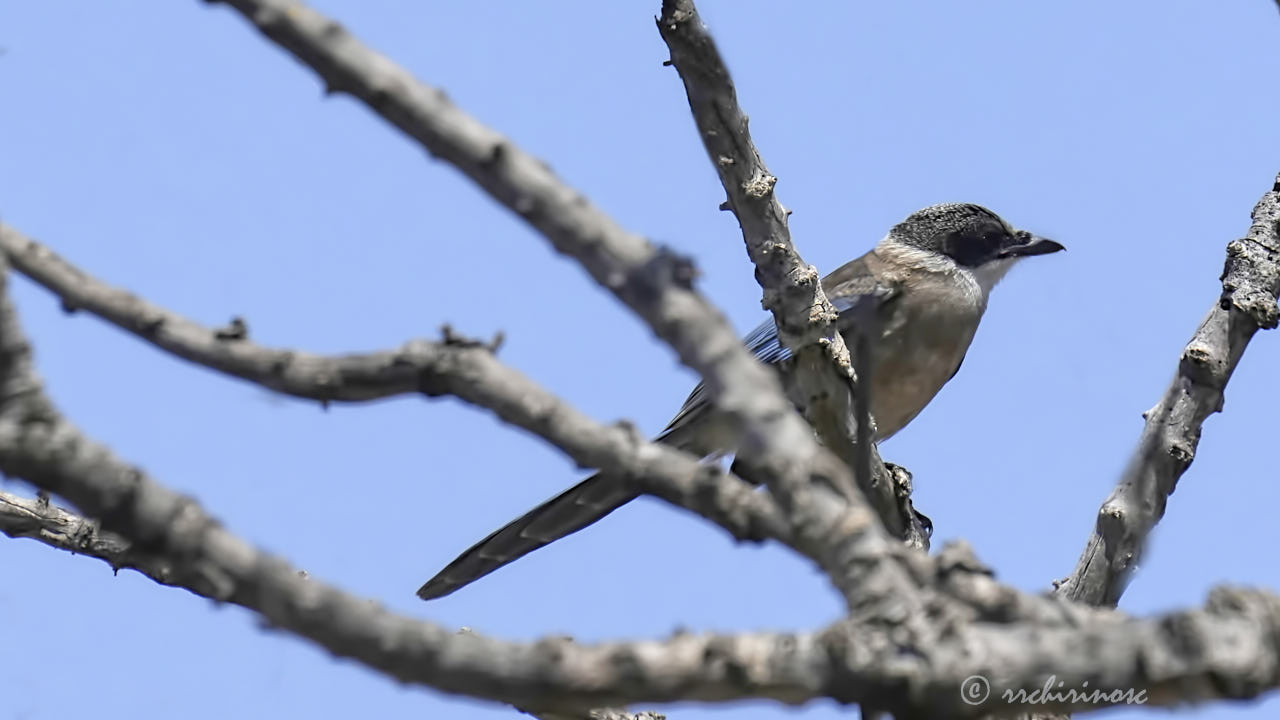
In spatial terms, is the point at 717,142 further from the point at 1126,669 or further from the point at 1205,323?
the point at 1126,669

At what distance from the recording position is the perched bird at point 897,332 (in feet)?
20.1

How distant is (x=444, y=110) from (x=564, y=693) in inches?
42.1

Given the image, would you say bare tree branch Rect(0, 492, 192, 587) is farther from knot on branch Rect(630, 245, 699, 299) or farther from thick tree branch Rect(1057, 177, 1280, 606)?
thick tree branch Rect(1057, 177, 1280, 606)

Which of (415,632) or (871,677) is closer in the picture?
(415,632)

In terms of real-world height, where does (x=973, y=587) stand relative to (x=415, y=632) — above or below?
above

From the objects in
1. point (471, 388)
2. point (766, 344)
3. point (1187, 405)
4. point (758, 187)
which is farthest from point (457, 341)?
point (766, 344)

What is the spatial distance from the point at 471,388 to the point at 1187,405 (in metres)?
3.34

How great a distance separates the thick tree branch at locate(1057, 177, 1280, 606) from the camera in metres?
4.98

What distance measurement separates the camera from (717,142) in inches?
180

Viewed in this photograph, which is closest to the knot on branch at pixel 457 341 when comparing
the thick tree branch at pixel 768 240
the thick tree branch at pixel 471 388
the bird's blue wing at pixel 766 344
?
the thick tree branch at pixel 471 388

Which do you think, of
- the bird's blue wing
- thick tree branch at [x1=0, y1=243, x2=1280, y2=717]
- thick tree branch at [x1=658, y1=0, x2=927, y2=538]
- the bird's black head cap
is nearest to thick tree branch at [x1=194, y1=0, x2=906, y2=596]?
thick tree branch at [x1=0, y1=243, x2=1280, y2=717]

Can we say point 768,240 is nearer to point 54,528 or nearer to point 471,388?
point 471,388

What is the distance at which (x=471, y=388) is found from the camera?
2725 mm

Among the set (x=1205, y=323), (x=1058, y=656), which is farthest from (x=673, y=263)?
(x=1205, y=323)
